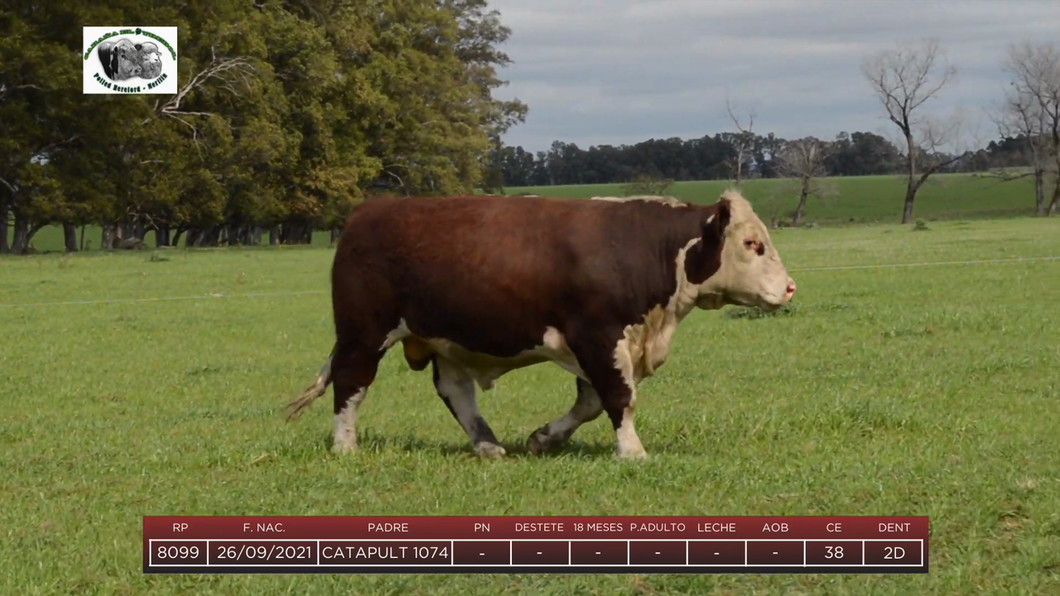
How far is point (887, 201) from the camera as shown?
10969 cm

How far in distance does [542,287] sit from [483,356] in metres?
0.70

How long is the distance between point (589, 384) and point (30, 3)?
4014 centimetres

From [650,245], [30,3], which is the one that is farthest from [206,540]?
Result: [30,3]

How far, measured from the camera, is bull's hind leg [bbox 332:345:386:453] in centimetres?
909

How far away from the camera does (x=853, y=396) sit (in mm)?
11219

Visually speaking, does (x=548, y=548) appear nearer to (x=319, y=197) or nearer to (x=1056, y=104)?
(x=319, y=197)

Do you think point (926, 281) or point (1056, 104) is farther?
point (1056, 104)

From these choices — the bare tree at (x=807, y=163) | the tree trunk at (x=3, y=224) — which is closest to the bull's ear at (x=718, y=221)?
the tree trunk at (x=3, y=224)

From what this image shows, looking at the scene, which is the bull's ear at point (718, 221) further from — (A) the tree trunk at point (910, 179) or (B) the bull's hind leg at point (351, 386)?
(A) the tree trunk at point (910, 179)

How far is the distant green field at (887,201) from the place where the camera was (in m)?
89.8

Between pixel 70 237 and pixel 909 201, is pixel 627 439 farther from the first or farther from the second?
pixel 909 201

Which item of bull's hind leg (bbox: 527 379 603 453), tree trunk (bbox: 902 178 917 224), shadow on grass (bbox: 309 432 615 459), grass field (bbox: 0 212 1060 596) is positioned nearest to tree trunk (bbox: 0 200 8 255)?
grass field (bbox: 0 212 1060 596)
